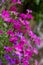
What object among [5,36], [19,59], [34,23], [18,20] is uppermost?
[34,23]

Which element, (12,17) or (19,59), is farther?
(12,17)

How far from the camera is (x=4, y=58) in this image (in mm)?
1915

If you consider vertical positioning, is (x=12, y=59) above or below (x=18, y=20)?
below

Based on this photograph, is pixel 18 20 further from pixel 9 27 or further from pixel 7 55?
pixel 7 55

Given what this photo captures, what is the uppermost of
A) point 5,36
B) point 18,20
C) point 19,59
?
point 18,20

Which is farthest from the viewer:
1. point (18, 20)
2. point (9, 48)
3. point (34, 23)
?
point (34, 23)

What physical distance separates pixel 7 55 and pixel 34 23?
2209 mm

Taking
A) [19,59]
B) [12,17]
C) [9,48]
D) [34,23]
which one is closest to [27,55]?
[19,59]

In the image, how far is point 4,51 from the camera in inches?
74.1

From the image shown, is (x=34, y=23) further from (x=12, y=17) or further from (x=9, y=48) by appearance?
(x=9, y=48)

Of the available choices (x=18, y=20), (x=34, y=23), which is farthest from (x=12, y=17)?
(x=34, y=23)

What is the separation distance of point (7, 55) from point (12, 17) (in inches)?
13.4

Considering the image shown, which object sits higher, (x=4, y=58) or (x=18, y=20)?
(x=18, y=20)

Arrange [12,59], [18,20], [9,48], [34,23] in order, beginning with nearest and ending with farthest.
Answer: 1. [9,48]
2. [12,59]
3. [18,20]
4. [34,23]
